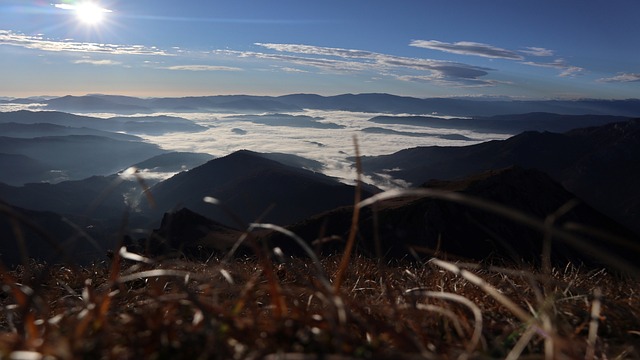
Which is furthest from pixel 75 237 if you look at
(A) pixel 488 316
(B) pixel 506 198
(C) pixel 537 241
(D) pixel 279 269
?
(B) pixel 506 198

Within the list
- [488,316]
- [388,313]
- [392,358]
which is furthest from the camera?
[488,316]

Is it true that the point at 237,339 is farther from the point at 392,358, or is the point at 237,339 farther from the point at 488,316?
the point at 488,316

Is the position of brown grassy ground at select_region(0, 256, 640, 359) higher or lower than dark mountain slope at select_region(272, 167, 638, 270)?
higher

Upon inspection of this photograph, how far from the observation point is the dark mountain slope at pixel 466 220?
103250mm

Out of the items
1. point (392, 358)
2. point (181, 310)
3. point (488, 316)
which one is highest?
point (392, 358)

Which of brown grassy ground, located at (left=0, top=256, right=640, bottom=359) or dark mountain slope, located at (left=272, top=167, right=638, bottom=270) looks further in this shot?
dark mountain slope, located at (left=272, top=167, right=638, bottom=270)

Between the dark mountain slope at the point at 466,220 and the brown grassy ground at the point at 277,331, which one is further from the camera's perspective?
the dark mountain slope at the point at 466,220

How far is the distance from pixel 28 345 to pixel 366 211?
118m

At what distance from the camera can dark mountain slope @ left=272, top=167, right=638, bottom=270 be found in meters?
103

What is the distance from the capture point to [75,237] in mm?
2193

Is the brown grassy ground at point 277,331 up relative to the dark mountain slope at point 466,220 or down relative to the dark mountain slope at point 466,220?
up

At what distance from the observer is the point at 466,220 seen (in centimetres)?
11194

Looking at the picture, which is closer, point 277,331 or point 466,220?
point 277,331

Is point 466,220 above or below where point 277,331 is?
below
